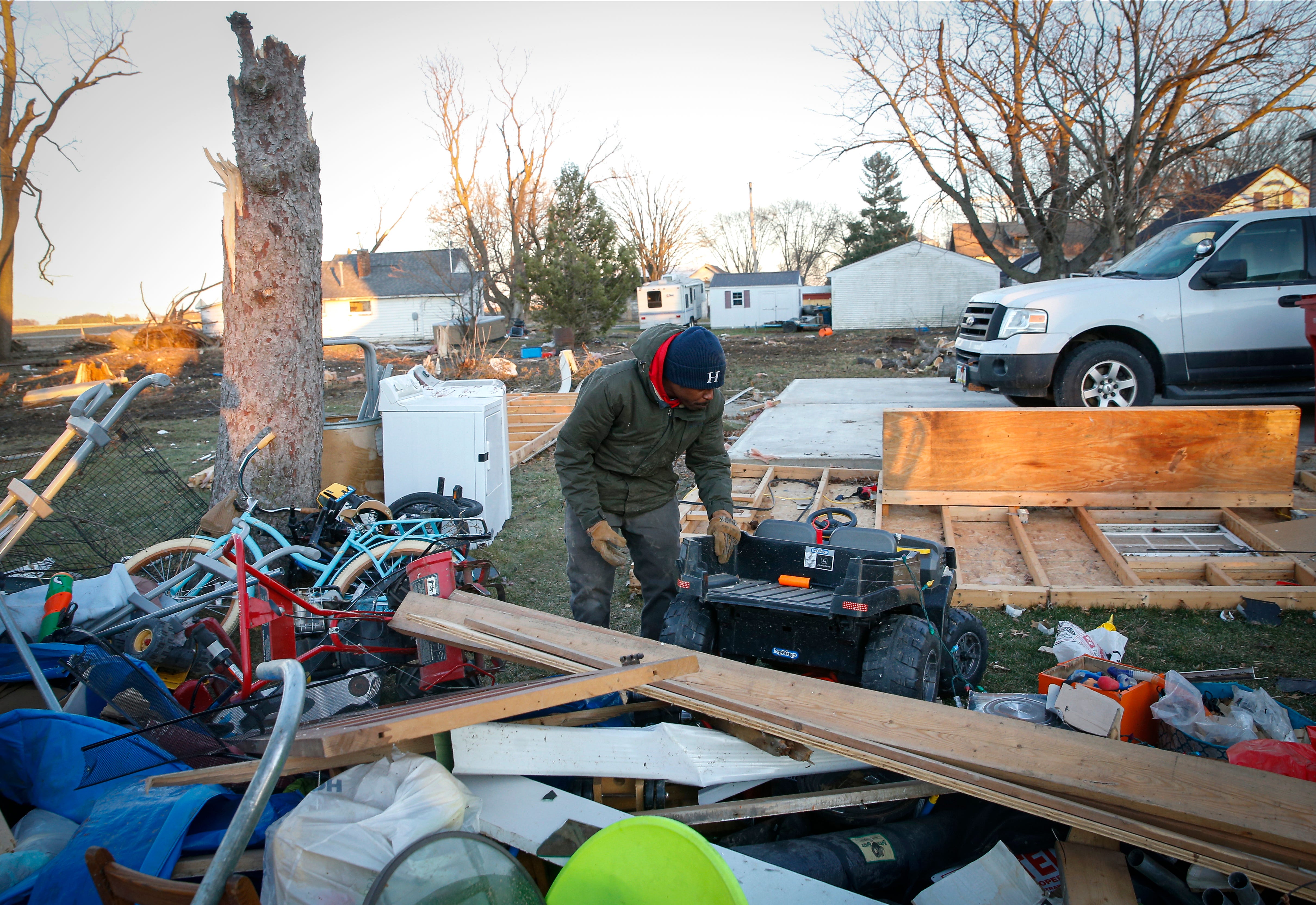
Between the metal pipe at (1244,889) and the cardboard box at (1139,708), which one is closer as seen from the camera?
the metal pipe at (1244,889)

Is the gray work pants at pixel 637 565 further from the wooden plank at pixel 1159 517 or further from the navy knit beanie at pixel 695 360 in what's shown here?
the wooden plank at pixel 1159 517

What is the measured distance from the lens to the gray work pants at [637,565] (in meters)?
3.82

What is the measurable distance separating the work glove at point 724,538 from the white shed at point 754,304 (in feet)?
125

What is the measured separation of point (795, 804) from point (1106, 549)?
347 centimetres

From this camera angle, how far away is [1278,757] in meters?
2.56

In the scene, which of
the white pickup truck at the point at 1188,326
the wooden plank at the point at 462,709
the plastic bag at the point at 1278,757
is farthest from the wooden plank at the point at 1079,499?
the wooden plank at the point at 462,709

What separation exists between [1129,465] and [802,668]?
3.44 metres

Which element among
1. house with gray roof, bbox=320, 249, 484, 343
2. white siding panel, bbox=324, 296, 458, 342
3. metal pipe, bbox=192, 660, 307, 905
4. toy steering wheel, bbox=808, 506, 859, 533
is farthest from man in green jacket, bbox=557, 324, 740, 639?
white siding panel, bbox=324, 296, 458, 342

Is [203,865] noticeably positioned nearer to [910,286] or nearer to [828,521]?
[828,521]

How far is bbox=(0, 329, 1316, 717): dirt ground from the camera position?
152 inches

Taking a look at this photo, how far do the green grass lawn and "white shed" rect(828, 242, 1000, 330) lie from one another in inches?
1232

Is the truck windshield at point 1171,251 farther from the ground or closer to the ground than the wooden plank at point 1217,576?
farther from the ground

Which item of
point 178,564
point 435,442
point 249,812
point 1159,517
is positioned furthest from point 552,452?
point 249,812

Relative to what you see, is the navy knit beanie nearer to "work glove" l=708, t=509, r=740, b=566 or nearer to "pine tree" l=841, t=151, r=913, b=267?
"work glove" l=708, t=509, r=740, b=566
